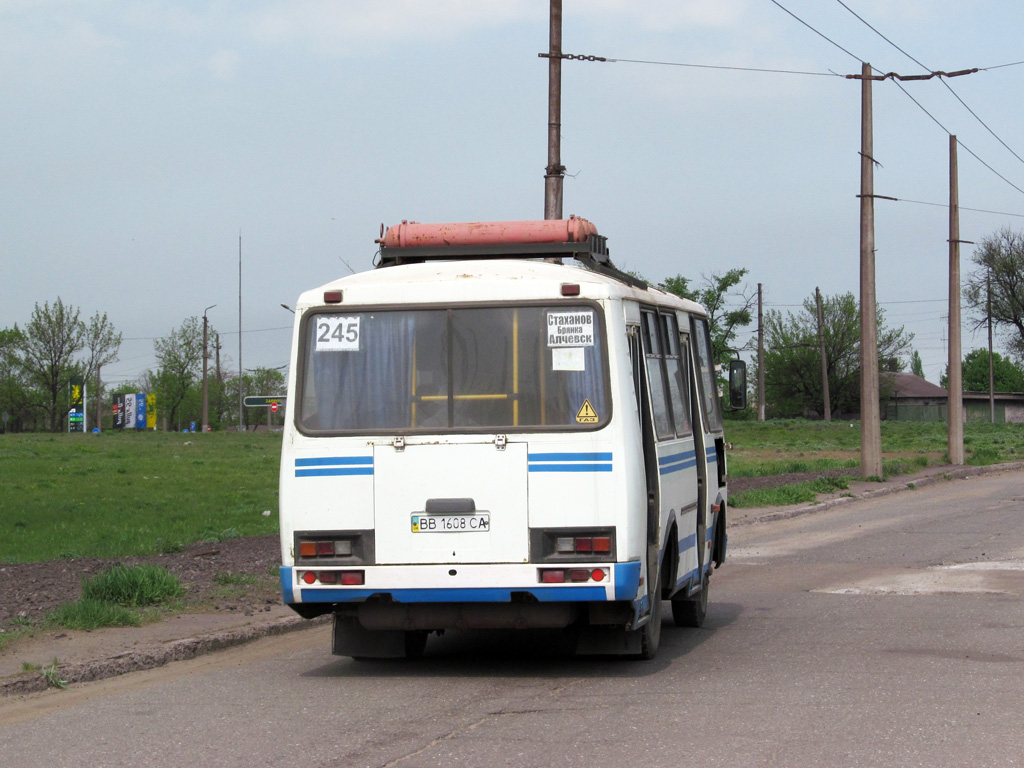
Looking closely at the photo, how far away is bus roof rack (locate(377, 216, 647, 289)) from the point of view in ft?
30.4

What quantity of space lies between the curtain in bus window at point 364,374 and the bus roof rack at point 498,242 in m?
1.09

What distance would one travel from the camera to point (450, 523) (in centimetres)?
800

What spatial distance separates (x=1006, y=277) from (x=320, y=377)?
327 feet

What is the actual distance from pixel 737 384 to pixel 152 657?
18.1 feet

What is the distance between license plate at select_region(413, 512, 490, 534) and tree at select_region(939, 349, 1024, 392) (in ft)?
474

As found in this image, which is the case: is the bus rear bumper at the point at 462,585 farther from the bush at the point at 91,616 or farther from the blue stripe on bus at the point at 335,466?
the bush at the point at 91,616

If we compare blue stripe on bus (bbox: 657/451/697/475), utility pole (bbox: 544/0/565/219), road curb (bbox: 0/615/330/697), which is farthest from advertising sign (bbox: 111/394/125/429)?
blue stripe on bus (bbox: 657/451/697/475)

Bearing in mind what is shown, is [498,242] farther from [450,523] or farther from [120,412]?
[120,412]

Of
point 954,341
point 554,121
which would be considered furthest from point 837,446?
point 554,121

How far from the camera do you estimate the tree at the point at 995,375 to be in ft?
481

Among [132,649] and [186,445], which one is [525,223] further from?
[186,445]

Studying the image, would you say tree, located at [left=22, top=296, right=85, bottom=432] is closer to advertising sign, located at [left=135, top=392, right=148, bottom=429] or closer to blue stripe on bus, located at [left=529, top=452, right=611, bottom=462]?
advertising sign, located at [left=135, top=392, right=148, bottom=429]

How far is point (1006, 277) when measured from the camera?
99.4m

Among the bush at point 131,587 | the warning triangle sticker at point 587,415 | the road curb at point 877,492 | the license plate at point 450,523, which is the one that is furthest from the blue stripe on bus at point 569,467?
the road curb at point 877,492
